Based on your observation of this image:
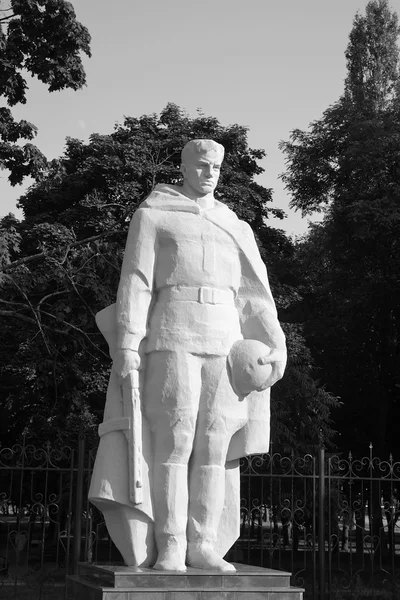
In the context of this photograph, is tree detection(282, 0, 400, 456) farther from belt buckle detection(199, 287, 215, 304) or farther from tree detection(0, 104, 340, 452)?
belt buckle detection(199, 287, 215, 304)

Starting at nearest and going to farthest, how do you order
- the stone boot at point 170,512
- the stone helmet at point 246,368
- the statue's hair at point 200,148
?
the stone boot at point 170,512, the stone helmet at point 246,368, the statue's hair at point 200,148

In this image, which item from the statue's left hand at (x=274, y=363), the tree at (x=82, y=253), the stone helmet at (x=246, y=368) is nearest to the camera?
the stone helmet at (x=246, y=368)

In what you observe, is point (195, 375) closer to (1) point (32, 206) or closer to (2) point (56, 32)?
(2) point (56, 32)

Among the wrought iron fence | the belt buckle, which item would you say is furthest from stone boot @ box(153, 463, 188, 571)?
the wrought iron fence

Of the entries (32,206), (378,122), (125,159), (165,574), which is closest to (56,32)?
(125,159)

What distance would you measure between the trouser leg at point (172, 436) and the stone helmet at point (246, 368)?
0.81ft

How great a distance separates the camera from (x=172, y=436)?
5.63 meters

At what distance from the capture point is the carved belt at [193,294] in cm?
589

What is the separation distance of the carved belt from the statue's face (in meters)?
0.77

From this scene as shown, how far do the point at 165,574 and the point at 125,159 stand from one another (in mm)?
14247

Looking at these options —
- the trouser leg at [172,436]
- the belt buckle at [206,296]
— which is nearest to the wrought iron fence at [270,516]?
the trouser leg at [172,436]

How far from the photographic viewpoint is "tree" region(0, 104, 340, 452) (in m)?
14.5

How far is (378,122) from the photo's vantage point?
19344mm

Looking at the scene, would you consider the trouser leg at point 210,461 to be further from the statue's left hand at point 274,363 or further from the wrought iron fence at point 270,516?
the wrought iron fence at point 270,516
